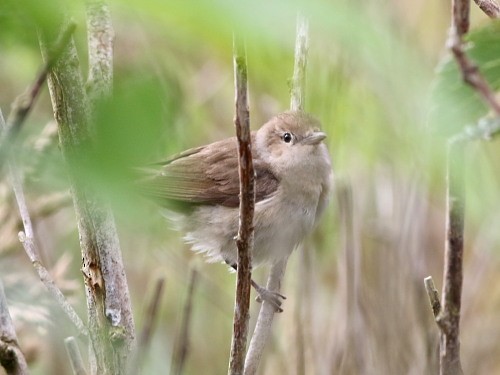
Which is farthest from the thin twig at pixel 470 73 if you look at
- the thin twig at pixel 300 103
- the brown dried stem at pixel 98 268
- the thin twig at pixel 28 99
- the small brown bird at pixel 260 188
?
the small brown bird at pixel 260 188

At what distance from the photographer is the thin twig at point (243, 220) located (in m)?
1.32

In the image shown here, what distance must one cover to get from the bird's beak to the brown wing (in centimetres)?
20

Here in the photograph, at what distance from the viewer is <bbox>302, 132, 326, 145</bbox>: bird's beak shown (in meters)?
3.25

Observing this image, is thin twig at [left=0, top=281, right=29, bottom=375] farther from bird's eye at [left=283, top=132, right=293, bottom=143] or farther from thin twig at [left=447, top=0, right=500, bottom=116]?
bird's eye at [left=283, top=132, right=293, bottom=143]

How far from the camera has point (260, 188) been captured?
11.0 ft

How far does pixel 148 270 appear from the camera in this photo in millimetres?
4566

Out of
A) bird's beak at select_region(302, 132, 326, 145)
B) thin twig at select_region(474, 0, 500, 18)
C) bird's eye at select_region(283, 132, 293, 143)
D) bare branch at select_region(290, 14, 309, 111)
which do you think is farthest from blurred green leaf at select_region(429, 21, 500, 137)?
bird's eye at select_region(283, 132, 293, 143)

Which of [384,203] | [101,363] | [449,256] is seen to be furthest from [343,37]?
[384,203]

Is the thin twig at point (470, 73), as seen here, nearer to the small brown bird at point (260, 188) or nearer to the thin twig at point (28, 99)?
the thin twig at point (28, 99)

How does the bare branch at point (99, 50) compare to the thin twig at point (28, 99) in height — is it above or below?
above

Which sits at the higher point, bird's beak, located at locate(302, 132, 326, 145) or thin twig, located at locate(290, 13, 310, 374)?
bird's beak, located at locate(302, 132, 326, 145)

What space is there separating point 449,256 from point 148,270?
329 cm

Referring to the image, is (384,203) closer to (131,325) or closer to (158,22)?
(131,325)

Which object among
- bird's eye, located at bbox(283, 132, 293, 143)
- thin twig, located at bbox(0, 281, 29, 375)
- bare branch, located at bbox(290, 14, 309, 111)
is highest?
bird's eye, located at bbox(283, 132, 293, 143)
